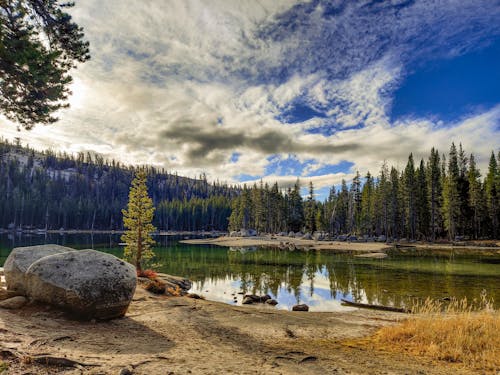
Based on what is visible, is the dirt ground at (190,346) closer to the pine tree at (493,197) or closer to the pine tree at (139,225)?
the pine tree at (139,225)

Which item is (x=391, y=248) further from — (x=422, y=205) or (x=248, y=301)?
(x=248, y=301)

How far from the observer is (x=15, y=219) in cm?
13325

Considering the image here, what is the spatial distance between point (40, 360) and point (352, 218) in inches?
3992

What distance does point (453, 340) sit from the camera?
8312 millimetres

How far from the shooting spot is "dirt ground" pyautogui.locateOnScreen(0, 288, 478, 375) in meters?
6.38

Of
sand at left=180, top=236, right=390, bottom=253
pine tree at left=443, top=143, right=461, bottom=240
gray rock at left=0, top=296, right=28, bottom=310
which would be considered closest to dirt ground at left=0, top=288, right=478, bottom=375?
gray rock at left=0, top=296, right=28, bottom=310

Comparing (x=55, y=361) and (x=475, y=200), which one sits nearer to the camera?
(x=55, y=361)

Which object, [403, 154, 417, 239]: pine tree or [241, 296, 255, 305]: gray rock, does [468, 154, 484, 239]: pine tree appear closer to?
[403, 154, 417, 239]: pine tree

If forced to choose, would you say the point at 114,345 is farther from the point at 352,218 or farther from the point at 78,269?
the point at 352,218

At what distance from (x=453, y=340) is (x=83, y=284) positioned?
1096 centimetres

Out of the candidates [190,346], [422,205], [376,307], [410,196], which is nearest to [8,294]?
[190,346]

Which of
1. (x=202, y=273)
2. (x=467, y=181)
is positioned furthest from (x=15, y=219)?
(x=467, y=181)

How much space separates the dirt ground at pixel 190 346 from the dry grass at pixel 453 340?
66 centimetres

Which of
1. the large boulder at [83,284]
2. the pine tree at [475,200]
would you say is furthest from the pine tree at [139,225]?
the pine tree at [475,200]
